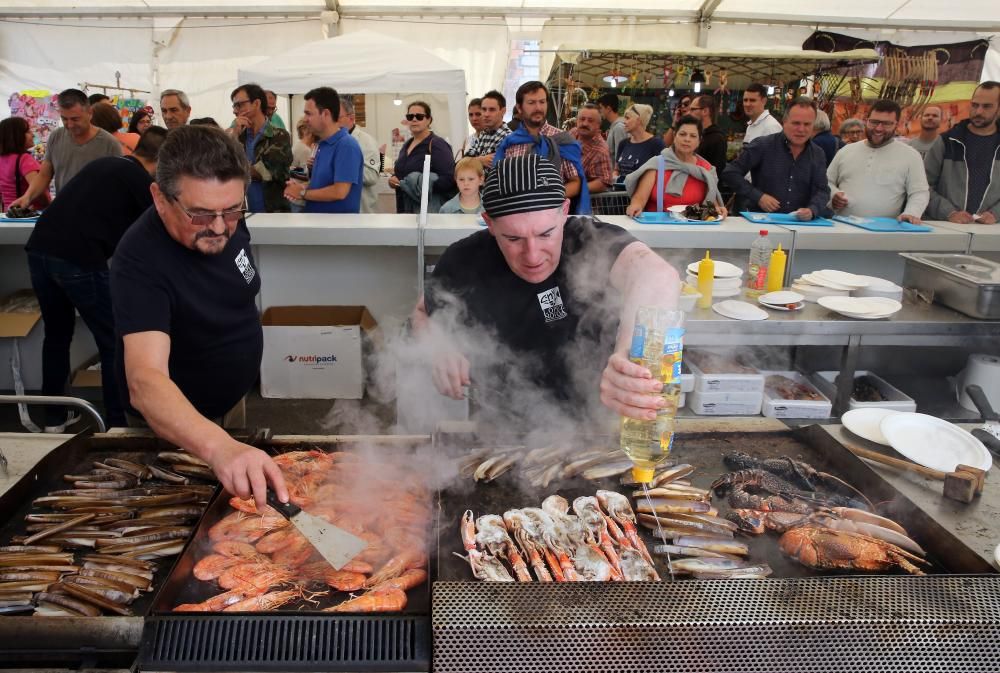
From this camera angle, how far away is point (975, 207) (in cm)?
692

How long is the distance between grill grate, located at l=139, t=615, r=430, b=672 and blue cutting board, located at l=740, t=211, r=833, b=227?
208 inches

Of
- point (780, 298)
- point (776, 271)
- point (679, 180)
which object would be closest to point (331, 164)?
point (679, 180)

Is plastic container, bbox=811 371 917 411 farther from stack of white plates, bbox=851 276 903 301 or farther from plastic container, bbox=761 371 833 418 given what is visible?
stack of white plates, bbox=851 276 903 301

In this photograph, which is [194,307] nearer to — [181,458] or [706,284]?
[181,458]

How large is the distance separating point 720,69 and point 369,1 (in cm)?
600

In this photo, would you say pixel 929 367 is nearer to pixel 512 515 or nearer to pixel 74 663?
pixel 512 515

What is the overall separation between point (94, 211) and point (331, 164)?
2414mm

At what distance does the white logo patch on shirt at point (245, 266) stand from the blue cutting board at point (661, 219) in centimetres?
378

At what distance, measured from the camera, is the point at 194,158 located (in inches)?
94.0

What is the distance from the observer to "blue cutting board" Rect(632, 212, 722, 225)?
231 inches

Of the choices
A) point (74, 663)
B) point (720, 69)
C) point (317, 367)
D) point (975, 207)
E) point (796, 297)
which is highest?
point (720, 69)

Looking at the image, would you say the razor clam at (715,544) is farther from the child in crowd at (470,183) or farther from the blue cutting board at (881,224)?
the child in crowd at (470,183)

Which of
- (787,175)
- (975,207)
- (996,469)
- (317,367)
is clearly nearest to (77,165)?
(317,367)

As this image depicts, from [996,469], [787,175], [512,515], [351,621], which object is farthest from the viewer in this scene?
[787,175]
